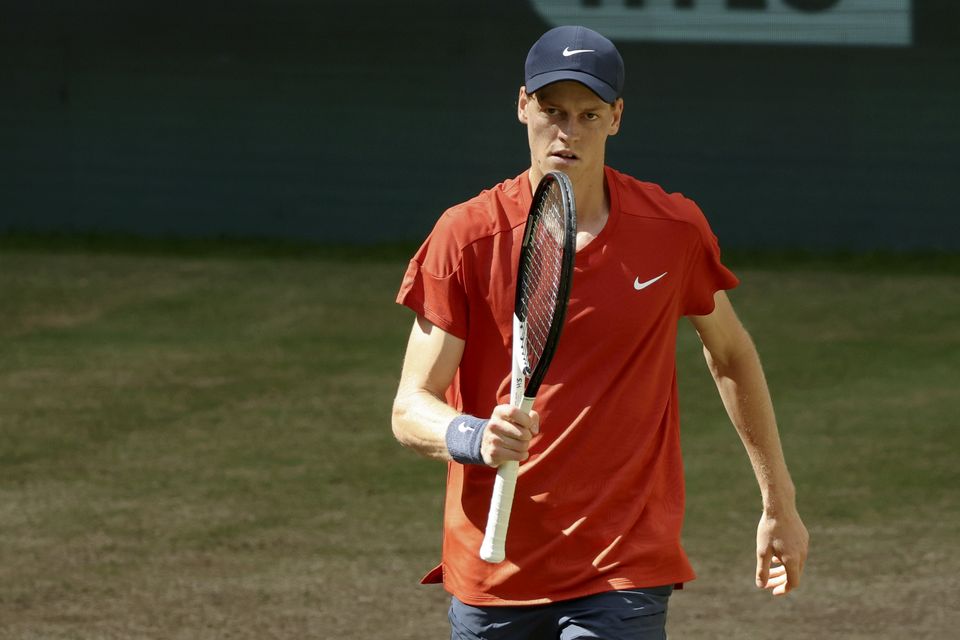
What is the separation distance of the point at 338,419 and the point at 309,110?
8.66 meters

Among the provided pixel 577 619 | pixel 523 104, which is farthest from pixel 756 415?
pixel 523 104

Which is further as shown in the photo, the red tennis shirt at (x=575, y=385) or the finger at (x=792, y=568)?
the finger at (x=792, y=568)

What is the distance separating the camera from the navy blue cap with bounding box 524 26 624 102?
12.9 ft

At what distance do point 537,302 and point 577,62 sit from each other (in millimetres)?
587

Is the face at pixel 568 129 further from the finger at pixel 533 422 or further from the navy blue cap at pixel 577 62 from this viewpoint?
the finger at pixel 533 422

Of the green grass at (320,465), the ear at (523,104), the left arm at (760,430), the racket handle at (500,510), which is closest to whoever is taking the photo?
the racket handle at (500,510)

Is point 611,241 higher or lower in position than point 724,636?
higher

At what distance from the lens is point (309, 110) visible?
1839 cm

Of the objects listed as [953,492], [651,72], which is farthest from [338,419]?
[651,72]

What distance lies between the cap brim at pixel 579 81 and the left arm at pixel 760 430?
66 centimetres

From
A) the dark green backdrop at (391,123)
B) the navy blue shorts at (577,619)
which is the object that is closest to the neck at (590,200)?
the navy blue shorts at (577,619)

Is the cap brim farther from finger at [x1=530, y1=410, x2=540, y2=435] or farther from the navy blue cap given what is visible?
finger at [x1=530, y1=410, x2=540, y2=435]

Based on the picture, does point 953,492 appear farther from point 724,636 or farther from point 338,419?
point 338,419

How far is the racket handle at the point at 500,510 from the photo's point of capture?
12.0ft
